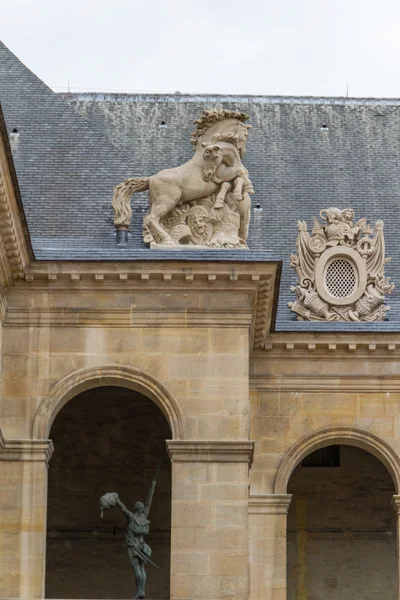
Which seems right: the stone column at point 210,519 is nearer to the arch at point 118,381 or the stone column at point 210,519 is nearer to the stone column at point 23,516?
the arch at point 118,381

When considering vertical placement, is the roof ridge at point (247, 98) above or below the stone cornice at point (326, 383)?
above

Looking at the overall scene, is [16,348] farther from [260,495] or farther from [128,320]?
[260,495]

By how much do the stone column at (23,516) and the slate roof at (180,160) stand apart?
2.94 m

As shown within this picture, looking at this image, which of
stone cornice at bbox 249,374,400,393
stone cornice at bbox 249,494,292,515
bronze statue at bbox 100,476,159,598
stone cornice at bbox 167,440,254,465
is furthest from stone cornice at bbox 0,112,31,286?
stone cornice at bbox 249,494,292,515

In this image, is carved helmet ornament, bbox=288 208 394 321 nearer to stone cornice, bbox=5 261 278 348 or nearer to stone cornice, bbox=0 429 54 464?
stone cornice, bbox=5 261 278 348

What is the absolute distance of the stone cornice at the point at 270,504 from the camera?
35.2 m

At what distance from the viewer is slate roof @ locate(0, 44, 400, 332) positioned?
107 feet

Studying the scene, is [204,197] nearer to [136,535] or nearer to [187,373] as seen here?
[187,373]

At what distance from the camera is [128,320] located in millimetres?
31516

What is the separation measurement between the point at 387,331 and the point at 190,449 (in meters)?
5.82

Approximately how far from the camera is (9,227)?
29.9 meters

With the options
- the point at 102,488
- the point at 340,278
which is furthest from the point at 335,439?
the point at 102,488

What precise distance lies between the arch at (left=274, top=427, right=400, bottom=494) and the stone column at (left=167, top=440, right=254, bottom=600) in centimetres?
437

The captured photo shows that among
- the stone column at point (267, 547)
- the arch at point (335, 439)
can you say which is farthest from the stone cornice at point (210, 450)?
the arch at point (335, 439)
